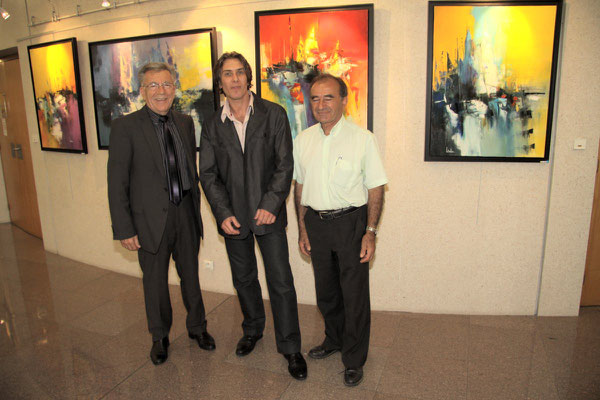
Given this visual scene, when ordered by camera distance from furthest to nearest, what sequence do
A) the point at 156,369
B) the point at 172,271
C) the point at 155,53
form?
the point at 172,271
the point at 155,53
the point at 156,369

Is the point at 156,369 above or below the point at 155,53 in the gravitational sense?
below

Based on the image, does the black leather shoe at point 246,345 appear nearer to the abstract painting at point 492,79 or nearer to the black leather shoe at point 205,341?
the black leather shoe at point 205,341

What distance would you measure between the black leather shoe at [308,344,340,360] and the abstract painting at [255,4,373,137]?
1.54 metres

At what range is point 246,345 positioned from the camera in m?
2.57

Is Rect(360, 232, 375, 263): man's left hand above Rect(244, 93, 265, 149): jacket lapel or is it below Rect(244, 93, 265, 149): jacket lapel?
below

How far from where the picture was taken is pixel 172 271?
3.73m

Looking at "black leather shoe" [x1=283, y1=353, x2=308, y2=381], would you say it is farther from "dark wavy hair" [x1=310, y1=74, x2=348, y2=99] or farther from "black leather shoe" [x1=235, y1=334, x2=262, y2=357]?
"dark wavy hair" [x1=310, y1=74, x2=348, y2=99]

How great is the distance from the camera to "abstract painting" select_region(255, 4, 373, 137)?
2.76 meters

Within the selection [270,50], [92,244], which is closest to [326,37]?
[270,50]

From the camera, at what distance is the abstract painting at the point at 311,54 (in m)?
2.76

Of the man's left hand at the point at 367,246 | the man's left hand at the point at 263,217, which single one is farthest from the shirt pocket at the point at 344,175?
the man's left hand at the point at 263,217

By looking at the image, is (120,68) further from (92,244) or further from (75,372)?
(75,372)

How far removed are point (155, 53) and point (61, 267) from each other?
2.51 meters

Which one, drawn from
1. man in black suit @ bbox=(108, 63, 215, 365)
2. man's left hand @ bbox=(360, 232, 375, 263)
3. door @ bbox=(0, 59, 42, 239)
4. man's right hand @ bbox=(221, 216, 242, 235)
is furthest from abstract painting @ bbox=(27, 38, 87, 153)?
man's left hand @ bbox=(360, 232, 375, 263)
